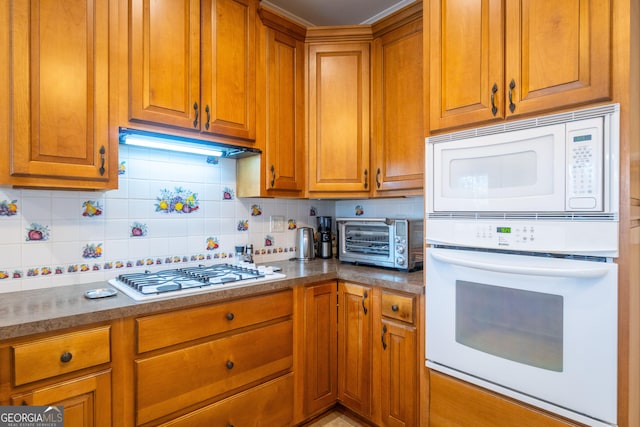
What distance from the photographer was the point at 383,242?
2109mm

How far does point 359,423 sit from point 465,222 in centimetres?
140

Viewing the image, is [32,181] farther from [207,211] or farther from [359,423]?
[359,423]

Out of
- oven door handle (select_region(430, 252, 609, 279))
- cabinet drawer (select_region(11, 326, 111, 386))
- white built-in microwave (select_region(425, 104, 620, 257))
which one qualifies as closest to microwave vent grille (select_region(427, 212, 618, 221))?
white built-in microwave (select_region(425, 104, 620, 257))

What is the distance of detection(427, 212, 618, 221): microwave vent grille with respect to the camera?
1.12 meters

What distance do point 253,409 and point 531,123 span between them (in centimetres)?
180

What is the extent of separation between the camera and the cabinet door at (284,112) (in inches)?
82.6

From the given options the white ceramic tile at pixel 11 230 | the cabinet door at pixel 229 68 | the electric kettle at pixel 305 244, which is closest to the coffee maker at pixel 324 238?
the electric kettle at pixel 305 244

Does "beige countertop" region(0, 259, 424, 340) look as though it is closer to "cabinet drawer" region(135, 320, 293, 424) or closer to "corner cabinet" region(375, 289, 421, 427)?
"corner cabinet" region(375, 289, 421, 427)

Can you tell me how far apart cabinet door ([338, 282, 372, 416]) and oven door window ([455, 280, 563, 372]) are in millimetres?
582

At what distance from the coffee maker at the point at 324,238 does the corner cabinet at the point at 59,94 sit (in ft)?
4.88

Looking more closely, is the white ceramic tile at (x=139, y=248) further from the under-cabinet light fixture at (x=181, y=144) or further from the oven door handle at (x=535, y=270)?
the oven door handle at (x=535, y=270)

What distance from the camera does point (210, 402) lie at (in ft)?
5.12

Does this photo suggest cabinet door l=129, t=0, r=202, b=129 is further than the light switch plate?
No

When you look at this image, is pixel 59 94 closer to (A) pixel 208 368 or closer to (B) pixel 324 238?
(A) pixel 208 368
